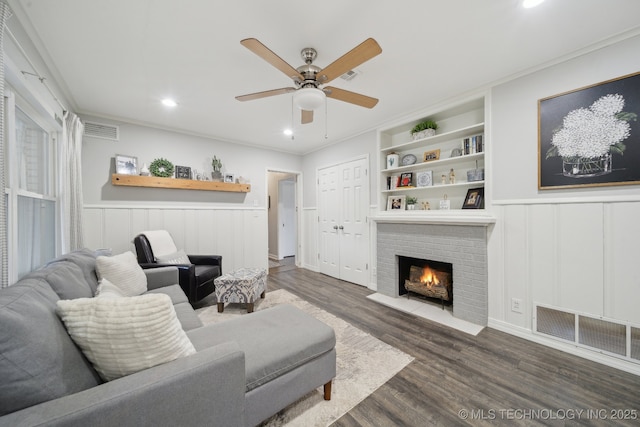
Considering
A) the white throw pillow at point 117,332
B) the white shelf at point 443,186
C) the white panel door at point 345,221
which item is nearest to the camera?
the white throw pillow at point 117,332

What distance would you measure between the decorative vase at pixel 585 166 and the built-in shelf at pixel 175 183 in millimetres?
4139

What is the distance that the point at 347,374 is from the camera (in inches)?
70.4

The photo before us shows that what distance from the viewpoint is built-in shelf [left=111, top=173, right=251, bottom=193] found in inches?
128

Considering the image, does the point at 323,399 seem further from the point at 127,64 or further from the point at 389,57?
the point at 127,64

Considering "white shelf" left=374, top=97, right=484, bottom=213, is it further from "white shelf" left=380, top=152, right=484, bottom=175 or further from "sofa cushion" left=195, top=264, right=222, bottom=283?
"sofa cushion" left=195, top=264, right=222, bottom=283

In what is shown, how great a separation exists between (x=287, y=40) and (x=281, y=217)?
467 cm

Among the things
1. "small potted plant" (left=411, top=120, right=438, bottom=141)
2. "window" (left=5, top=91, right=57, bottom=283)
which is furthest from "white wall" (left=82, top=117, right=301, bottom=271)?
"small potted plant" (left=411, top=120, right=438, bottom=141)

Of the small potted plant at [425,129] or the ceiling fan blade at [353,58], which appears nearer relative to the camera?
the ceiling fan blade at [353,58]

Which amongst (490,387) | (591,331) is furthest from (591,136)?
(490,387)

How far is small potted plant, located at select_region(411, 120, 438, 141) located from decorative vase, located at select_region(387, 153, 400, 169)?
0.38 m

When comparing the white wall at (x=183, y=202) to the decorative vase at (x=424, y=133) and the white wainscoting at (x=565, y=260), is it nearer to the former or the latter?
the decorative vase at (x=424, y=133)

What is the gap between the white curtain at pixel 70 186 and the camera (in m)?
2.33

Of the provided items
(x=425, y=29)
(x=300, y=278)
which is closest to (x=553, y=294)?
(x=425, y=29)

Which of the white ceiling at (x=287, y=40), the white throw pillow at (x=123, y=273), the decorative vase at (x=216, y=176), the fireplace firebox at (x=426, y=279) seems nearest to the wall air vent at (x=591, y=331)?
the fireplace firebox at (x=426, y=279)
